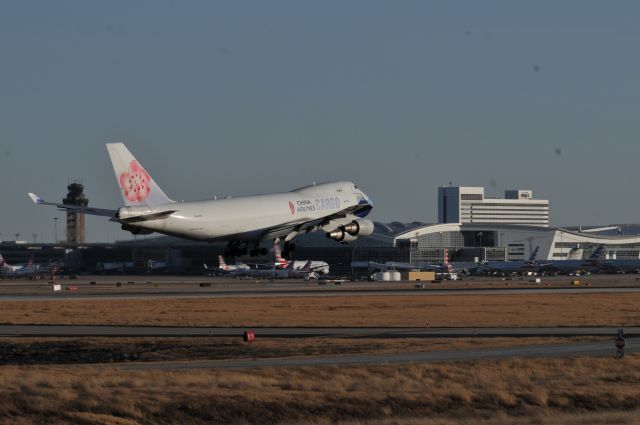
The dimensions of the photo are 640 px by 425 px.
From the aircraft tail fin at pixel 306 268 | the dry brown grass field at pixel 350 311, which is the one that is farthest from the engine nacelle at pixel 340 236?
the aircraft tail fin at pixel 306 268

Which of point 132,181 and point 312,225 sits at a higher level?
point 132,181

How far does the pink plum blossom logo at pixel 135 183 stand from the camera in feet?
276

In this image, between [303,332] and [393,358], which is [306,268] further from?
[393,358]

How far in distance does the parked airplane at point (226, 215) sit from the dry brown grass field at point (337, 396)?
3590cm

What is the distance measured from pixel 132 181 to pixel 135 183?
262 mm

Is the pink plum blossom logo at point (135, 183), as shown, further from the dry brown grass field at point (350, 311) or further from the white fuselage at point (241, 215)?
the dry brown grass field at point (350, 311)

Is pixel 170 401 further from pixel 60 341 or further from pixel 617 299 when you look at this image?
Answer: pixel 617 299

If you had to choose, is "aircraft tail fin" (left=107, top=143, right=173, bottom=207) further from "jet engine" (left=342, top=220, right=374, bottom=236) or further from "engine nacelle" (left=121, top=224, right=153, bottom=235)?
"jet engine" (left=342, top=220, right=374, bottom=236)

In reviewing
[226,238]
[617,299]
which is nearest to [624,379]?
[226,238]

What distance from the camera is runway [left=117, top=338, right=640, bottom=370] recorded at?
50.0 meters

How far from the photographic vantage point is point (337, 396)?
41250 mm

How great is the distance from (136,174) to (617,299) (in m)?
45.3

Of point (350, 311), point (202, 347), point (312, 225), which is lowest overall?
point (202, 347)

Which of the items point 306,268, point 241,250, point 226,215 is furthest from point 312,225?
point 306,268
